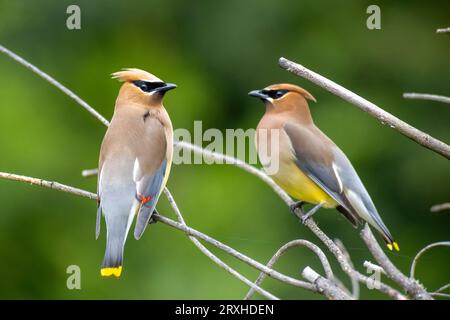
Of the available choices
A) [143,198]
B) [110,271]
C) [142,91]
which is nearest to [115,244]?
[110,271]

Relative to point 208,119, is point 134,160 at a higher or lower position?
lower

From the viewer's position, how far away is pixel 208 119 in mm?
6719

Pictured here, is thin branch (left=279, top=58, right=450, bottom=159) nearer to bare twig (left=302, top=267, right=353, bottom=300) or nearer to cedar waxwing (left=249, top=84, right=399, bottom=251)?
bare twig (left=302, top=267, right=353, bottom=300)

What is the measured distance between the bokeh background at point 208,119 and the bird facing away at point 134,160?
2378mm

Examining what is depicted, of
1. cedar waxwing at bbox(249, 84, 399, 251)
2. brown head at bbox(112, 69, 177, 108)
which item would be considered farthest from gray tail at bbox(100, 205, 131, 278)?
cedar waxwing at bbox(249, 84, 399, 251)

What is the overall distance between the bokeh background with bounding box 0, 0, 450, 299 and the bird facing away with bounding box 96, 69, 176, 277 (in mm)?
2378

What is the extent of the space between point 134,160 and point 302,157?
2.62 feet

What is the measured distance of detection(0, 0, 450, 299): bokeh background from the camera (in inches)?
239

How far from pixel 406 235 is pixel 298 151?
273 centimetres

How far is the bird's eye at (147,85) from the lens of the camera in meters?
3.49

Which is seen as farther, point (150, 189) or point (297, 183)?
point (297, 183)

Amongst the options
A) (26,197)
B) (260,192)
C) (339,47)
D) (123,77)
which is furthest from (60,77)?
(123,77)

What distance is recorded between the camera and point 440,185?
249 inches

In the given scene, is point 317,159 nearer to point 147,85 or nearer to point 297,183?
point 297,183
